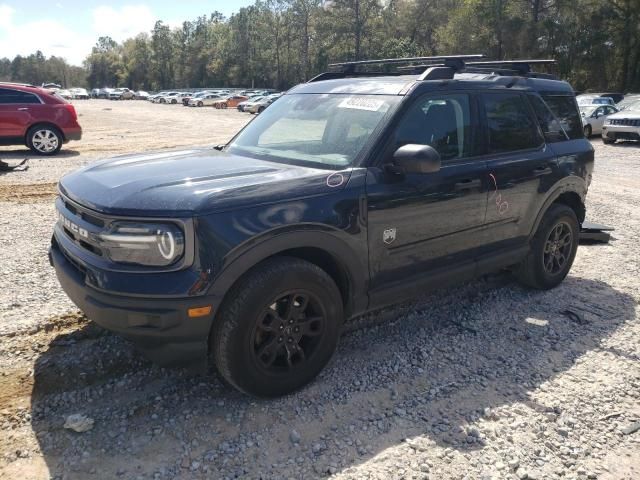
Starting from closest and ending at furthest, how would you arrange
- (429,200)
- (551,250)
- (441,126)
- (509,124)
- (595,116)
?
(429,200) → (441,126) → (509,124) → (551,250) → (595,116)

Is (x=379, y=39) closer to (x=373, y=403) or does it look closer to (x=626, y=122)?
(x=626, y=122)

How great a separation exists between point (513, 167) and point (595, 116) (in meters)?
18.3

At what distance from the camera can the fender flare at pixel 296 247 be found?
286 centimetres

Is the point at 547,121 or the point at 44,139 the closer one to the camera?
the point at 547,121

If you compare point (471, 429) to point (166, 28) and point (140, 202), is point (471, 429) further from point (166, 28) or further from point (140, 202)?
point (166, 28)

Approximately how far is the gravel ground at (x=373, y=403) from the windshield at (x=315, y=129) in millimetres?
1431

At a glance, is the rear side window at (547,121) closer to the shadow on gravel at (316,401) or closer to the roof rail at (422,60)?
the roof rail at (422,60)

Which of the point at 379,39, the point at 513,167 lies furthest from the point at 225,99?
the point at 513,167

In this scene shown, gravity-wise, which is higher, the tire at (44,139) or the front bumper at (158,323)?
the tire at (44,139)

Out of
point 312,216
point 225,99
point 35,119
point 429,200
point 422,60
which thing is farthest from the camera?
point 225,99

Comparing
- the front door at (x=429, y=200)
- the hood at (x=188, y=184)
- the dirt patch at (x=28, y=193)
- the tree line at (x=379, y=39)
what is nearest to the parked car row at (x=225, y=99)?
the tree line at (x=379, y=39)

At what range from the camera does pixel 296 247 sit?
123 inches

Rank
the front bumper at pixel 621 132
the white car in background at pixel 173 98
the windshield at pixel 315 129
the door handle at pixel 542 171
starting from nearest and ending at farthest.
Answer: the windshield at pixel 315 129 < the door handle at pixel 542 171 < the front bumper at pixel 621 132 < the white car in background at pixel 173 98

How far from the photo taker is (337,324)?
3.43 metres
